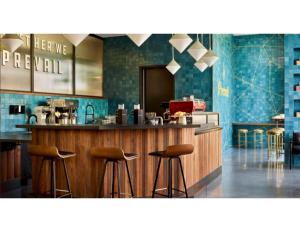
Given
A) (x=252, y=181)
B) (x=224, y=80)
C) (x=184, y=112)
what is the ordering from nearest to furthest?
(x=184, y=112)
(x=252, y=181)
(x=224, y=80)

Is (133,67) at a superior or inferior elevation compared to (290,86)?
superior

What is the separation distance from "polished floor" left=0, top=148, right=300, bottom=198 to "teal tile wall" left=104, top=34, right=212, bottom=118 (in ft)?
7.92

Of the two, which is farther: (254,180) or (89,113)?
(89,113)

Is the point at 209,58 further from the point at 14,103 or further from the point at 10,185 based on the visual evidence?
the point at 10,185

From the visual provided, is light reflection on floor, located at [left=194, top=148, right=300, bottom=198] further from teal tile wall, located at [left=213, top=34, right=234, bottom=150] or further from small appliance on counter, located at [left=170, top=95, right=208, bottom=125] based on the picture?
teal tile wall, located at [left=213, top=34, right=234, bottom=150]

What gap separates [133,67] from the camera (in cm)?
1167

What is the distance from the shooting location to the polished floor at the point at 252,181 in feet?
19.8

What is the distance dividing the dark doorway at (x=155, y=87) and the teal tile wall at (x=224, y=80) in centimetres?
131

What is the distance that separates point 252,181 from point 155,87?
5.16 meters

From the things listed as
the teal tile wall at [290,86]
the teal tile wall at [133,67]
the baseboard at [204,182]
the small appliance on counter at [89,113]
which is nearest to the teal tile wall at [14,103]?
the small appliance on counter at [89,113]

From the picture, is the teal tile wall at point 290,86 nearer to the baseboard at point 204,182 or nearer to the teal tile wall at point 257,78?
the baseboard at point 204,182

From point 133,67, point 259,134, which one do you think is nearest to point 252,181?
point 133,67
